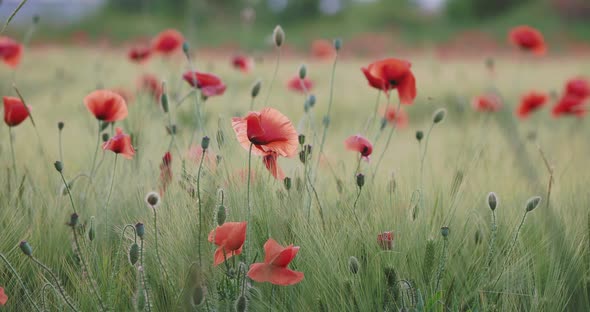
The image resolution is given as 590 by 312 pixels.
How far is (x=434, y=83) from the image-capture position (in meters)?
3.90

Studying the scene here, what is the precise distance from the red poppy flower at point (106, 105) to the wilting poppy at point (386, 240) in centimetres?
44

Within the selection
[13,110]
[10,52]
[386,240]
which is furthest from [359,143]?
[10,52]

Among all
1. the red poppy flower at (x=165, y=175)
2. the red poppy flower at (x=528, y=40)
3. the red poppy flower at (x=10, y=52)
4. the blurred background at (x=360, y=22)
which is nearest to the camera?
the red poppy flower at (x=165, y=175)

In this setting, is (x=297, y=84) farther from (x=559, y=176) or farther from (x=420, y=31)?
(x=420, y=31)

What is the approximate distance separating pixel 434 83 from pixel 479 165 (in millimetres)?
2656

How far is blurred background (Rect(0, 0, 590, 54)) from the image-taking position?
10859 mm

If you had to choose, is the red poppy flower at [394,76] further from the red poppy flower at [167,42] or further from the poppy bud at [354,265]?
the red poppy flower at [167,42]

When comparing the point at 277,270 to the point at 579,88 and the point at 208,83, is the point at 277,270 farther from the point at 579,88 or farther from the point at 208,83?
the point at 579,88

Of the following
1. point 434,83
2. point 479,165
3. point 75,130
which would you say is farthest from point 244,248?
point 434,83

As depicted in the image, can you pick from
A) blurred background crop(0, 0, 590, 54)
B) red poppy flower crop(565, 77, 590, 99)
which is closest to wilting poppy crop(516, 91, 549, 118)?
red poppy flower crop(565, 77, 590, 99)

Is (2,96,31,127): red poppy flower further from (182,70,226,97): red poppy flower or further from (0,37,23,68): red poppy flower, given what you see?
(0,37,23,68): red poppy flower

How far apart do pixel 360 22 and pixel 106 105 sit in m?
12.3

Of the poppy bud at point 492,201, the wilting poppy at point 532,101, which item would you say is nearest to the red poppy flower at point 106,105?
the poppy bud at point 492,201

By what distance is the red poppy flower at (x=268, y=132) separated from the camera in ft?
2.56
